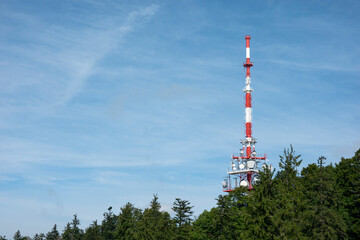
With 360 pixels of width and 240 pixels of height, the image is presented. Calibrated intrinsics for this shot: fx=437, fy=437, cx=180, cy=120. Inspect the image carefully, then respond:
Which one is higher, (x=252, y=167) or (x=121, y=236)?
(x=252, y=167)

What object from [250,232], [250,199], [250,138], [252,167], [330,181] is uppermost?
[250,138]

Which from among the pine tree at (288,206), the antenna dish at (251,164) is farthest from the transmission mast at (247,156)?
the pine tree at (288,206)

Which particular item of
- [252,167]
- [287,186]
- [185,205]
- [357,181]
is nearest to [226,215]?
[185,205]

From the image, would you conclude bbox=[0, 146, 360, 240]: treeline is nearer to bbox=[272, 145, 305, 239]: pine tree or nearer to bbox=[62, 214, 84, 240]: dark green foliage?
bbox=[272, 145, 305, 239]: pine tree

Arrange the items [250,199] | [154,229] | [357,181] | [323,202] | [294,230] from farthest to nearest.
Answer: [154,229]
[357,181]
[323,202]
[250,199]
[294,230]

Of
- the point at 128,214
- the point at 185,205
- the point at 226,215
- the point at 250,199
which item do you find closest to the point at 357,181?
the point at 226,215

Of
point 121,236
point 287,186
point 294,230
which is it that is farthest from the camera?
point 121,236

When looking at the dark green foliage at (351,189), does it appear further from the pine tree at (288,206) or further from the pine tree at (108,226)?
the pine tree at (108,226)

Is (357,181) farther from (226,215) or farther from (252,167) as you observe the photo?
(252,167)

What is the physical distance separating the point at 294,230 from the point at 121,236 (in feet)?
213

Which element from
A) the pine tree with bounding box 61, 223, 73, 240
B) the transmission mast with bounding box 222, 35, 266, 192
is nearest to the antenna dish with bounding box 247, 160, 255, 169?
the transmission mast with bounding box 222, 35, 266, 192

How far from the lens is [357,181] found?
70188 millimetres

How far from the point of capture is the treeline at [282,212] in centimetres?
3375

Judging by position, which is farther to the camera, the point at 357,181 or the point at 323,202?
the point at 357,181
